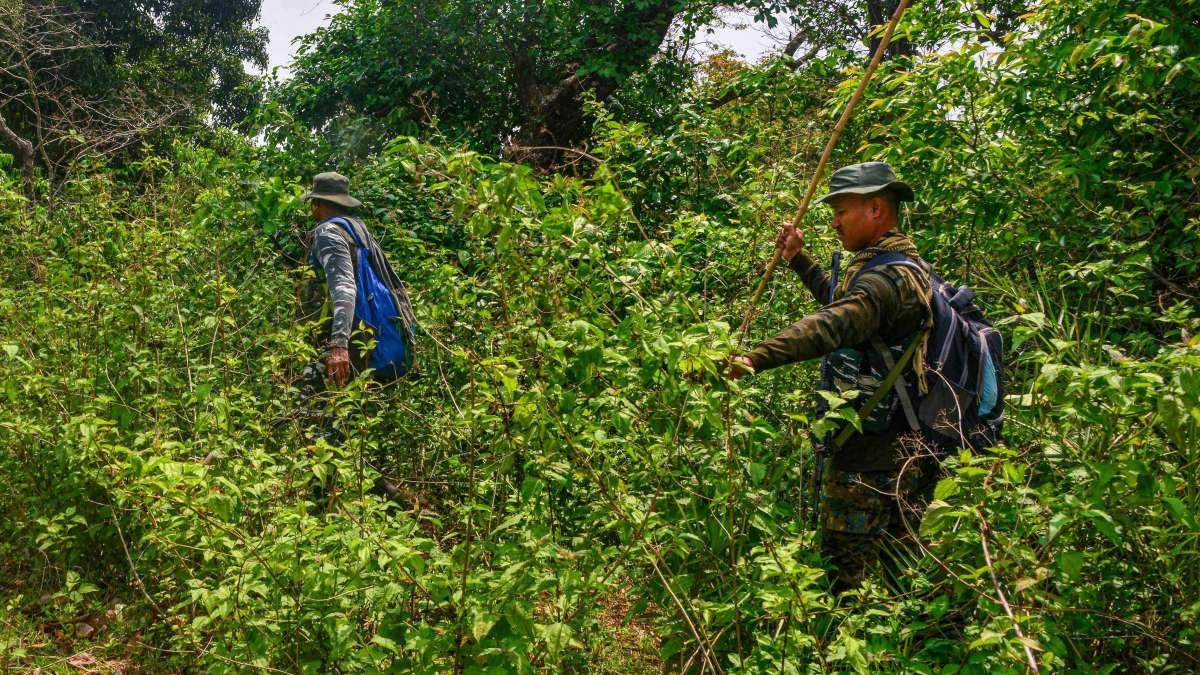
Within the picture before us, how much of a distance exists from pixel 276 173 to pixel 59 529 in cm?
387

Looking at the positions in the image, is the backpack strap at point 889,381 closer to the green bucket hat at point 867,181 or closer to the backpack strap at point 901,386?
the backpack strap at point 901,386

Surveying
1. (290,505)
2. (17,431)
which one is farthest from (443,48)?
(290,505)

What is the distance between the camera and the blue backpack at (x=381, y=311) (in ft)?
15.5

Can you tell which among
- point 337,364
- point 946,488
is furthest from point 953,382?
point 337,364

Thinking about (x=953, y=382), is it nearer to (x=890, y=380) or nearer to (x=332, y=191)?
(x=890, y=380)

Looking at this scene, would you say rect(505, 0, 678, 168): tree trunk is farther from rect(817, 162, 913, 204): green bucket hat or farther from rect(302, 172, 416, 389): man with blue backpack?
rect(817, 162, 913, 204): green bucket hat

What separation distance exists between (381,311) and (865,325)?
2.57 m

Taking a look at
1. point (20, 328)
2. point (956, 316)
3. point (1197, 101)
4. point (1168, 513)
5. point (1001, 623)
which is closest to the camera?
point (1001, 623)

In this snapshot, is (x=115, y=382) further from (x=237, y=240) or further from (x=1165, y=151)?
(x=1165, y=151)

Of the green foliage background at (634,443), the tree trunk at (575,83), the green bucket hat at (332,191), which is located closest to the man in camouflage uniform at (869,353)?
the green foliage background at (634,443)

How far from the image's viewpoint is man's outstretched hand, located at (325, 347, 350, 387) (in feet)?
14.6

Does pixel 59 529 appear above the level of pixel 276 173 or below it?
below

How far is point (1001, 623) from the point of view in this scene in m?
2.06

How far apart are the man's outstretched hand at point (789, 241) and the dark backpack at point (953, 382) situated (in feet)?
0.98
